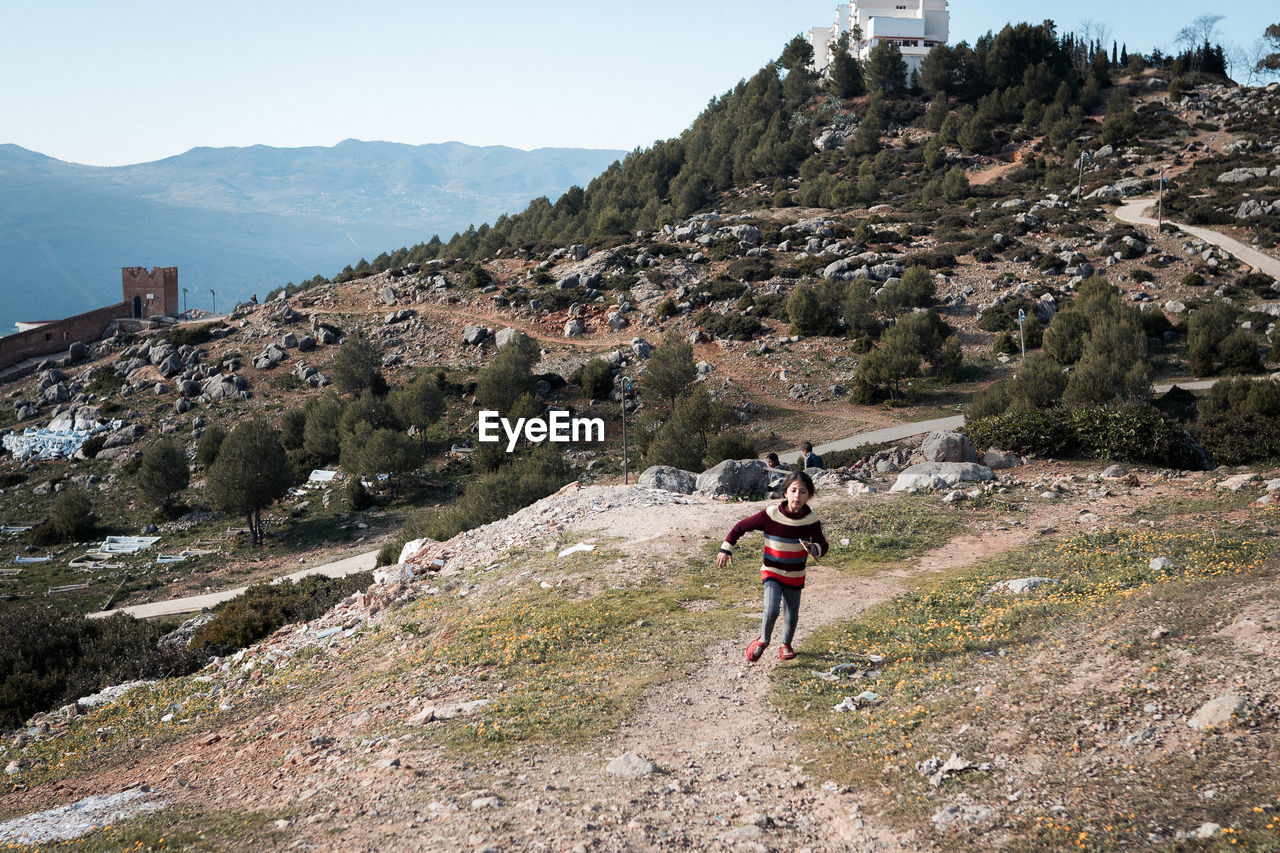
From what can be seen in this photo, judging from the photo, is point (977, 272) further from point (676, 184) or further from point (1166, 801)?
point (1166, 801)

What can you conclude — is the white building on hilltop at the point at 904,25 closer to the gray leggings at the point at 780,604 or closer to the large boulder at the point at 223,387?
the large boulder at the point at 223,387

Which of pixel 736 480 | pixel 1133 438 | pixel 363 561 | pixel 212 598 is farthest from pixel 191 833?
pixel 212 598

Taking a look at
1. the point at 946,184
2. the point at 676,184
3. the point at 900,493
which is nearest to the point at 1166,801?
the point at 900,493

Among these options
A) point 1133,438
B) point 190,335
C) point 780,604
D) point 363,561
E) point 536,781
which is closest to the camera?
point 536,781

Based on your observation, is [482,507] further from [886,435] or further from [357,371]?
[357,371]

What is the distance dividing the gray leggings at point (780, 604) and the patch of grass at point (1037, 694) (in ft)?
1.56

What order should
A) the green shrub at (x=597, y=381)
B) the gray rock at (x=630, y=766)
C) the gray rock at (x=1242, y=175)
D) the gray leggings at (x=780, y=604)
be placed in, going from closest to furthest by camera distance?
the gray rock at (x=630, y=766) → the gray leggings at (x=780, y=604) → the green shrub at (x=597, y=381) → the gray rock at (x=1242, y=175)

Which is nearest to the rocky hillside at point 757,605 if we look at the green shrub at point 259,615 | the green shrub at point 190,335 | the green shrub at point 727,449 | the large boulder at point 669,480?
the green shrub at point 727,449

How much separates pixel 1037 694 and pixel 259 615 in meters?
16.2

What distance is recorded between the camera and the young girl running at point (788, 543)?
8500 mm

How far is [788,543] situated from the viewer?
8.54m

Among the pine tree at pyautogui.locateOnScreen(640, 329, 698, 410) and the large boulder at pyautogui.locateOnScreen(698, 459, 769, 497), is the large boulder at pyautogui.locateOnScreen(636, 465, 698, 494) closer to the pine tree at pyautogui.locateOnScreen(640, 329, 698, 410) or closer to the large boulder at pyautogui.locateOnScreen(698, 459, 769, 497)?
the large boulder at pyautogui.locateOnScreen(698, 459, 769, 497)

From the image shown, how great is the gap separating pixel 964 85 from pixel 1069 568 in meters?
102

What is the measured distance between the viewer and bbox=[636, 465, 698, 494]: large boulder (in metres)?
22.7
